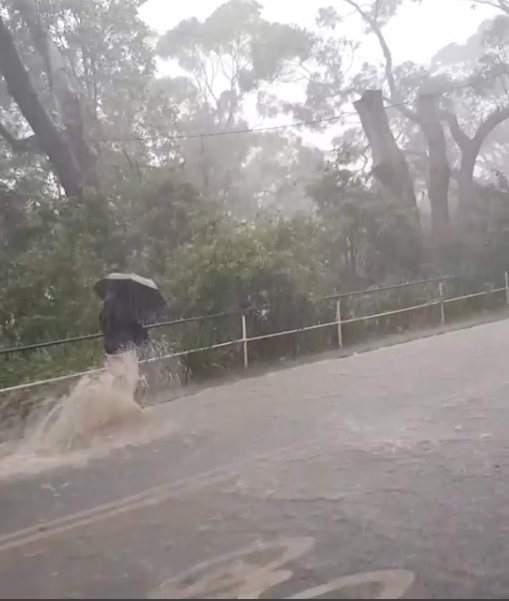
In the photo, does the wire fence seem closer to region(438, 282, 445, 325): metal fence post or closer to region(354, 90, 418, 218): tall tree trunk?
region(438, 282, 445, 325): metal fence post

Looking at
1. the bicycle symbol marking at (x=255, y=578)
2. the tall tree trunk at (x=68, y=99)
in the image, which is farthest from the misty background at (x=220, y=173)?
the bicycle symbol marking at (x=255, y=578)

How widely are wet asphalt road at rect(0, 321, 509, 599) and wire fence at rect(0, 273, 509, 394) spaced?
1.08 metres

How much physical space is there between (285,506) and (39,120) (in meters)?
6.59

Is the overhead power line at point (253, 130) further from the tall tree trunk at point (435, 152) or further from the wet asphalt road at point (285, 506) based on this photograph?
the wet asphalt road at point (285, 506)

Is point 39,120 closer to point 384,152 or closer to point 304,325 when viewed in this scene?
point 304,325

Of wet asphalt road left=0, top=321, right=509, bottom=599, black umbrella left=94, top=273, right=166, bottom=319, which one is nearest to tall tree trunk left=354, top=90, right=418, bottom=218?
black umbrella left=94, top=273, right=166, bottom=319

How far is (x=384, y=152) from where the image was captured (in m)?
12.5

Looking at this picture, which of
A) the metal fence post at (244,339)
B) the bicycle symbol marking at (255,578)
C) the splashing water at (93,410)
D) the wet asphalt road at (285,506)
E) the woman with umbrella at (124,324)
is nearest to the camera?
the bicycle symbol marking at (255,578)

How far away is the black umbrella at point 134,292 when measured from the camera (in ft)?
21.1

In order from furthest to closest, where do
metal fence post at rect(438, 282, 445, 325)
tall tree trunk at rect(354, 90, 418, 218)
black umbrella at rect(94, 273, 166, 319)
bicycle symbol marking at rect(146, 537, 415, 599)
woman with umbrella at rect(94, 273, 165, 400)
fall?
tall tree trunk at rect(354, 90, 418, 218) < metal fence post at rect(438, 282, 445, 325) < black umbrella at rect(94, 273, 166, 319) < woman with umbrella at rect(94, 273, 165, 400) < bicycle symbol marking at rect(146, 537, 415, 599)

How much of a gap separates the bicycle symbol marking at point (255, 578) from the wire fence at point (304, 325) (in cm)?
345

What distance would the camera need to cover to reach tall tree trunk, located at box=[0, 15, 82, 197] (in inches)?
340

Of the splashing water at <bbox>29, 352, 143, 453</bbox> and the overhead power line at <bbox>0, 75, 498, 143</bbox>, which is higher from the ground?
the overhead power line at <bbox>0, 75, 498, 143</bbox>

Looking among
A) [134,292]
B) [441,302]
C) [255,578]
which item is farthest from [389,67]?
[255,578]
